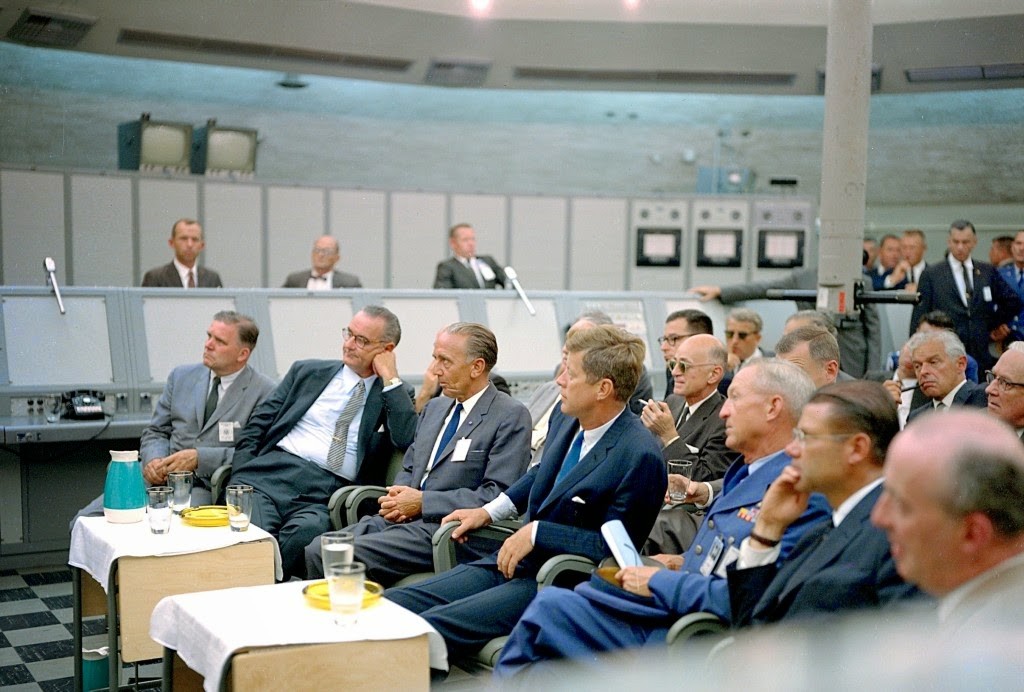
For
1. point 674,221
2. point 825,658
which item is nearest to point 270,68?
point 674,221

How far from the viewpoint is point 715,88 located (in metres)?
10.5

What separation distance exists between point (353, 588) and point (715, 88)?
29.4ft

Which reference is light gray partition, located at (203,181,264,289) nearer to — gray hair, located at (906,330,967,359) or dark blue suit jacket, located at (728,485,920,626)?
gray hair, located at (906,330,967,359)

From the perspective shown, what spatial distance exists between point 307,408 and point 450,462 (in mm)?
1013

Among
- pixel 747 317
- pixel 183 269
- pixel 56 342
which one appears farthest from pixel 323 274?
pixel 747 317

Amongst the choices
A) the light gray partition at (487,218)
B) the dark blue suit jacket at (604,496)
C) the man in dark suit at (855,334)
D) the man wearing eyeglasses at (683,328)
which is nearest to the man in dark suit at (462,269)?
the light gray partition at (487,218)

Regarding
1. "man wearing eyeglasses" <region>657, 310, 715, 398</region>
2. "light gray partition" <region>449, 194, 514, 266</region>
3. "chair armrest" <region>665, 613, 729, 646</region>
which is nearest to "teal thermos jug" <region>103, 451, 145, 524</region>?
"chair armrest" <region>665, 613, 729, 646</region>

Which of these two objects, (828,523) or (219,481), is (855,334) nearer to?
(219,481)

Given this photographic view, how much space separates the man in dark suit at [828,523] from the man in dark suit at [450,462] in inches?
58.0

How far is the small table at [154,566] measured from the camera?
3.24m

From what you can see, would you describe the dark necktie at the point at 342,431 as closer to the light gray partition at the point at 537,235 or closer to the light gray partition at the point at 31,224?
the light gray partition at the point at 31,224

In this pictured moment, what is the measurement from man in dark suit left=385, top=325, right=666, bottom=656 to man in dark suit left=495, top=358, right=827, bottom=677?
0.27 metres

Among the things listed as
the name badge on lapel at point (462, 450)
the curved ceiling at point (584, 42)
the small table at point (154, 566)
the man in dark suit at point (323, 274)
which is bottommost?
the small table at point (154, 566)

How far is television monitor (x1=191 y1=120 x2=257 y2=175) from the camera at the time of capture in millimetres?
8734
